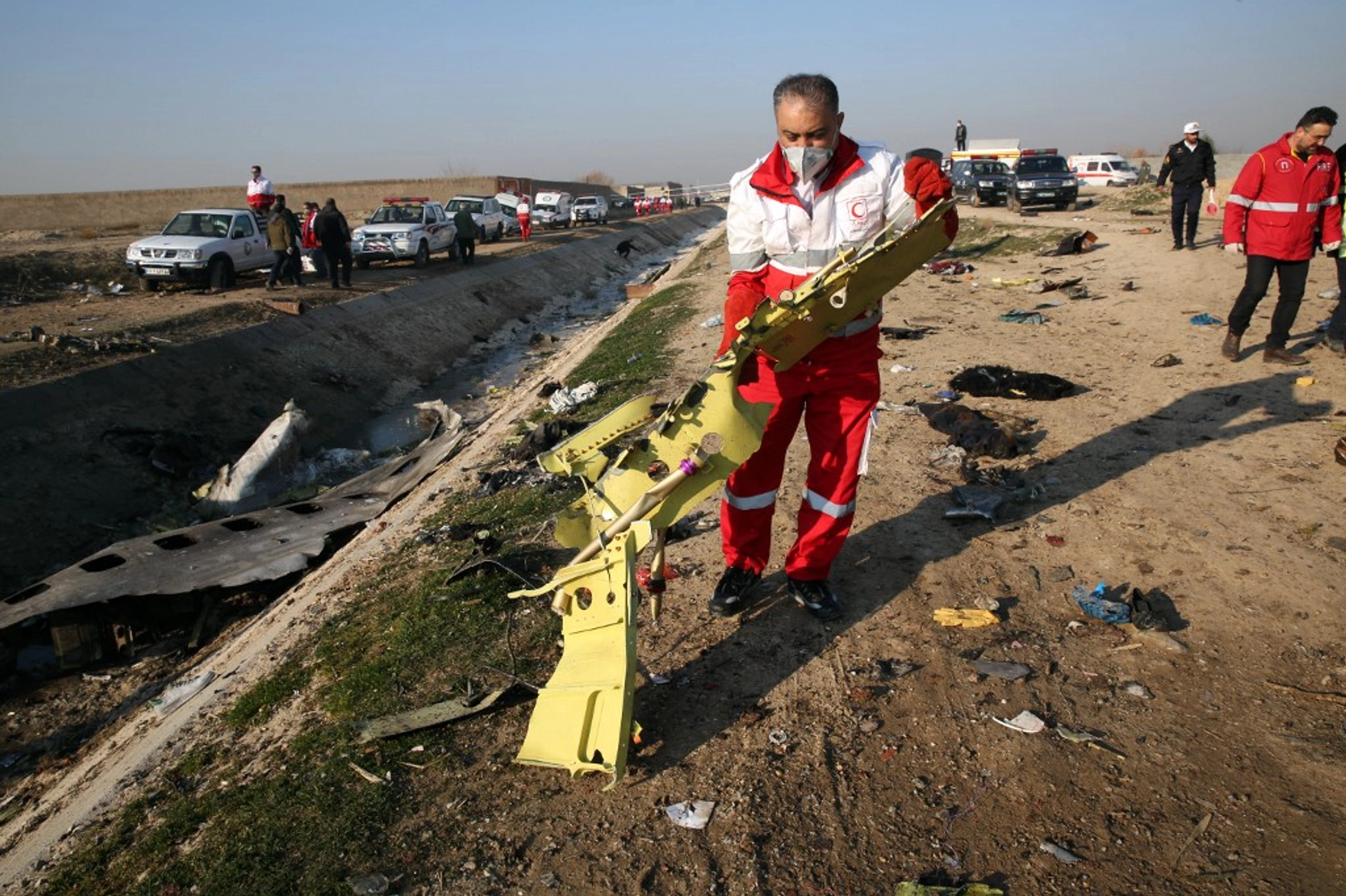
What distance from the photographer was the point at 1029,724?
3084mm

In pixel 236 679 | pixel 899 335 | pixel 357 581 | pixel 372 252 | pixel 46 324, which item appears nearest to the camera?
pixel 236 679

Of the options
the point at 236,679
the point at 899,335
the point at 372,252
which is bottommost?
the point at 236,679

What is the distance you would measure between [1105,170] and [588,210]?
2511 centimetres

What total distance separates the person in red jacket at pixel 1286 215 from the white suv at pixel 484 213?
81.5 feet

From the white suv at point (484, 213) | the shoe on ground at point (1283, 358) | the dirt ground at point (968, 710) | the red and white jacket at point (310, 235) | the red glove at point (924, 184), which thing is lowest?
the dirt ground at point (968, 710)

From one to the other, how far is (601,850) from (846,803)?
2.66 feet

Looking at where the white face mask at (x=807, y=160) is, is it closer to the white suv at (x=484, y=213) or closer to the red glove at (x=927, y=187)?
the red glove at (x=927, y=187)

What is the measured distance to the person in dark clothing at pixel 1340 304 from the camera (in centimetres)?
Result: 741

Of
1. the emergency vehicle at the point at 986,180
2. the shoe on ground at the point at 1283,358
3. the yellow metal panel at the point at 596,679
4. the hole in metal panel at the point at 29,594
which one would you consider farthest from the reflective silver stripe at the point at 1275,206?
the emergency vehicle at the point at 986,180

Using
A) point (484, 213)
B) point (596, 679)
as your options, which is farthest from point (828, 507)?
point (484, 213)

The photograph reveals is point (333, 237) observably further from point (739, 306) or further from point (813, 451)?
point (813, 451)

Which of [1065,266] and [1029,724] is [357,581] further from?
[1065,266]

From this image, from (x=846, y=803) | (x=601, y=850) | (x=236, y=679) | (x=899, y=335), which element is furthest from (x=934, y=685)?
(x=899, y=335)

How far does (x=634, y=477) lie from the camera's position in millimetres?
3025
